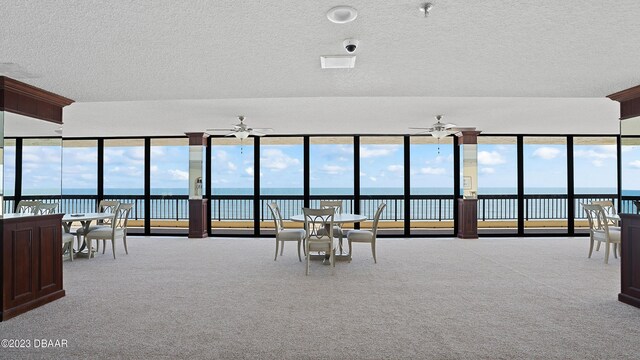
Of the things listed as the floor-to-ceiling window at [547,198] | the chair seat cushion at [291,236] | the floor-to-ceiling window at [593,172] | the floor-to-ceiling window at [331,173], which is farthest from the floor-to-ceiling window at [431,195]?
the chair seat cushion at [291,236]

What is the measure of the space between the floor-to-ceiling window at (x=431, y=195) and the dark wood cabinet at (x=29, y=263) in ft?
23.9

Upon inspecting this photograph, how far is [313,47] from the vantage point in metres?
2.93

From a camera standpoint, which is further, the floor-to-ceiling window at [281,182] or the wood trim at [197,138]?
the floor-to-ceiling window at [281,182]

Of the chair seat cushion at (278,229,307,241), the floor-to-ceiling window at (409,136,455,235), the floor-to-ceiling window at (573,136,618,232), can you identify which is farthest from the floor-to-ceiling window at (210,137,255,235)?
the floor-to-ceiling window at (573,136,618,232)

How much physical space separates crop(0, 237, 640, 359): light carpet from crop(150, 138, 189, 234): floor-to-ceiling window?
3.90 meters

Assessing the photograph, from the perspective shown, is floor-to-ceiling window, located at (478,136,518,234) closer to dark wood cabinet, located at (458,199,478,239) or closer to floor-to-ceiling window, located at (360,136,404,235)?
dark wood cabinet, located at (458,199,478,239)

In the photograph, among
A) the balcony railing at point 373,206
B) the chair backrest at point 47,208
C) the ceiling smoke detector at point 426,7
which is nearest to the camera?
the ceiling smoke detector at point 426,7

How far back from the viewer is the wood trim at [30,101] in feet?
11.7

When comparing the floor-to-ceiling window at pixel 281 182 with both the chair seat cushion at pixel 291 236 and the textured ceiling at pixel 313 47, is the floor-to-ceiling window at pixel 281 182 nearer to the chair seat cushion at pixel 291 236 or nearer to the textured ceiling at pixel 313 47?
the chair seat cushion at pixel 291 236

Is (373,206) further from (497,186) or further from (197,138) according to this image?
(197,138)

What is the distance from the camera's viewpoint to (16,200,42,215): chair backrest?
430 centimetres

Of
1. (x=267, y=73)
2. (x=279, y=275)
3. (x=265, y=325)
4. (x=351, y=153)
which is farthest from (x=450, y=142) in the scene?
(x=265, y=325)

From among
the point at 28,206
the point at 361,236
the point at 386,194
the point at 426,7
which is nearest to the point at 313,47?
the point at 426,7

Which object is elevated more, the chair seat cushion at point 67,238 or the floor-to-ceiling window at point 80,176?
the floor-to-ceiling window at point 80,176
